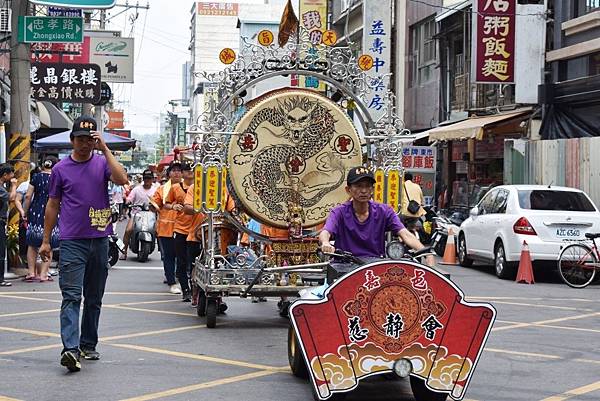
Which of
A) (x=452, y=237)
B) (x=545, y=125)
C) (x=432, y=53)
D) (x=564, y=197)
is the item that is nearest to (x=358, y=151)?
(x=564, y=197)

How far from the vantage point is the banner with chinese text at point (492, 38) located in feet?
76.6

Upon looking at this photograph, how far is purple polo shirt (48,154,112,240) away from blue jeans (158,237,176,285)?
5228mm

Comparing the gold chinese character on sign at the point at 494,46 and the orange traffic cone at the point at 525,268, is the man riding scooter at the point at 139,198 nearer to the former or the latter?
the orange traffic cone at the point at 525,268

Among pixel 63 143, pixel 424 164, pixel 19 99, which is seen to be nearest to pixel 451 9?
pixel 424 164

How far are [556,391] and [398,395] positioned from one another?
4.03 feet

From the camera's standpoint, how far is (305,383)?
26.6 ft

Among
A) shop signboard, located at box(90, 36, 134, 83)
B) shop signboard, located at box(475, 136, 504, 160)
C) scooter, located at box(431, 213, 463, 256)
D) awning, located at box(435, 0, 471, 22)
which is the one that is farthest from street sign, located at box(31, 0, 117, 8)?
shop signboard, located at box(90, 36, 134, 83)

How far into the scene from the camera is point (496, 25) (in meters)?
23.4

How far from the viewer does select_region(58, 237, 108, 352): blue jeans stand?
327 inches

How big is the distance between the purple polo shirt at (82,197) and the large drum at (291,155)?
314cm

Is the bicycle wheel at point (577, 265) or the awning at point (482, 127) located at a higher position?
the awning at point (482, 127)

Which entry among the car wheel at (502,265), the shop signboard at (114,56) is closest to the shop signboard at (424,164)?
the car wheel at (502,265)

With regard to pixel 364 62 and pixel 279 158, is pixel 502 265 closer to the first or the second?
pixel 364 62

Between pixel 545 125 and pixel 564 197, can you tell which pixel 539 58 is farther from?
pixel 564 197
